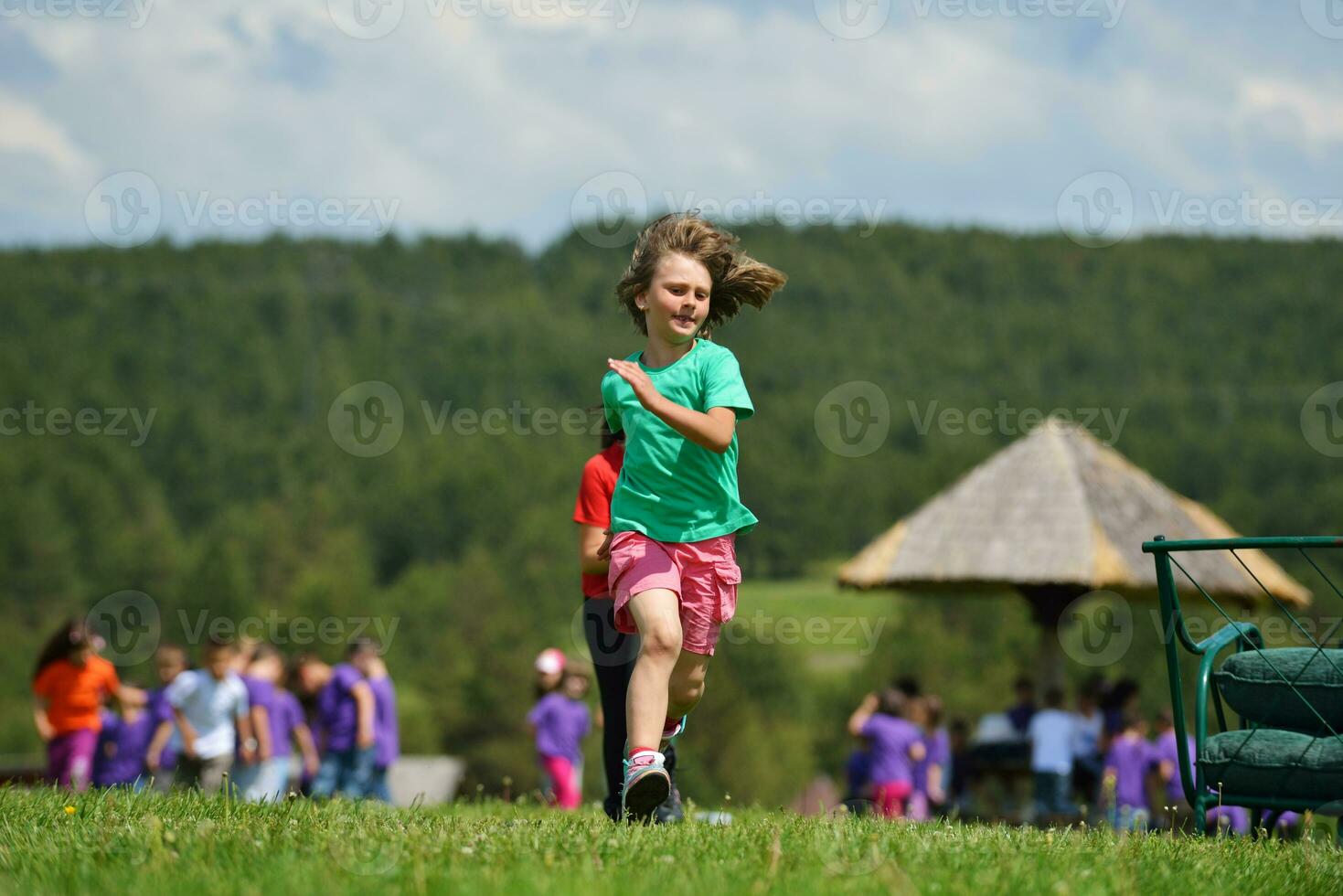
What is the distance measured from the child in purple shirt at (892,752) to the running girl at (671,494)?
7526 millimetres

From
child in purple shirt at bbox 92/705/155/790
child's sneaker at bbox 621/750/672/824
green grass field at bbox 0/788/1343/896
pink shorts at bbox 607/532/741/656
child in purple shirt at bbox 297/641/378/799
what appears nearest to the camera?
green grass field at bbox 0/788/1343/896

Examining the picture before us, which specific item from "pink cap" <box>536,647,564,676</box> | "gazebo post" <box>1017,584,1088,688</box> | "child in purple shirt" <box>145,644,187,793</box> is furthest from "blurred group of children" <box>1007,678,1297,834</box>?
"child in purple shirt" <box>145,644,187,793</box>

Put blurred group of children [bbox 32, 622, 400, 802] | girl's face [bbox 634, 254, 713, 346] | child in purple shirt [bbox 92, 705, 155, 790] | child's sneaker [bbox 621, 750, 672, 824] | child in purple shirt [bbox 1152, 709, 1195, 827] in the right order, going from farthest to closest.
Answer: child in purple shirt [bbox 92, 705, 155, 790] → blurred group of children [bbox 32, 622, 400, 802] → child in purple shirt [bbox 1152, 709, 1195, 827] → girl's face [bbox 634, 254, 713, 346] → child's sneaker [bbox 621, 750, 672, 824]

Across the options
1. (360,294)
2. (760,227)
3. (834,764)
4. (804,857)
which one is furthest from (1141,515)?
(760,227)

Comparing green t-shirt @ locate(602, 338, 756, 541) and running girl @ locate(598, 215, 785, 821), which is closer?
running girl @ locate(598, 215, 785, 821)

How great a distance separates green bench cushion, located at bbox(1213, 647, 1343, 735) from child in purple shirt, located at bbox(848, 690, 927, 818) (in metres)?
7.16

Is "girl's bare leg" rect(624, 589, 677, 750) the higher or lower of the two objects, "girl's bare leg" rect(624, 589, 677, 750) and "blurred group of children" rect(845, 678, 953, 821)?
the higher

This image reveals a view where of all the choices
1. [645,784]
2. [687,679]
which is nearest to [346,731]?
[687,679]

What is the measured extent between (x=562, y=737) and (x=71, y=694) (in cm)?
374

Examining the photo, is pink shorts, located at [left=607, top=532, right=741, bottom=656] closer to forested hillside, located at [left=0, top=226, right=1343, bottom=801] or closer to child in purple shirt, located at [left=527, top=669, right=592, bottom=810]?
child in purple shirt, located at [left=527, top=669, right=592, bottom=810]

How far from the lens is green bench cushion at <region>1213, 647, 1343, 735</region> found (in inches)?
191

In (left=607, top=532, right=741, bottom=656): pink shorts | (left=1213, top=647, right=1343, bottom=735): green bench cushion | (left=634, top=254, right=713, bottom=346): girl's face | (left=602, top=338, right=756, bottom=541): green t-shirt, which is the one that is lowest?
(left=1213, top=647, right=1343, bottom=735): green bench cushion

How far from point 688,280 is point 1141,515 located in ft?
31.2

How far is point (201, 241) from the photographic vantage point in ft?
403
